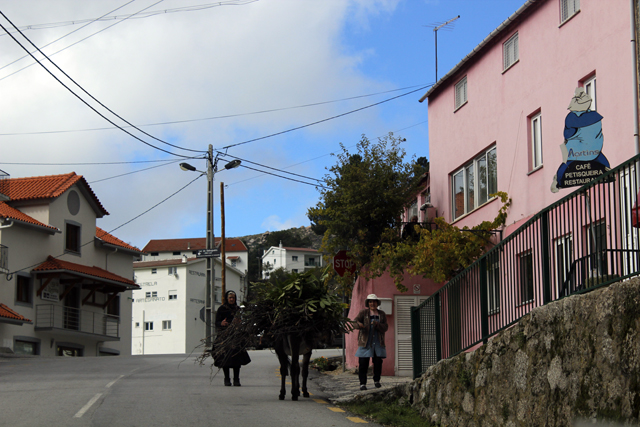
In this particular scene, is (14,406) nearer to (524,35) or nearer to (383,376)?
(383,376)

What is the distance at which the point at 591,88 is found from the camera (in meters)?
15.3

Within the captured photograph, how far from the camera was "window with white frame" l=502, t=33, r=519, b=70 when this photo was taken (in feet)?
60.9

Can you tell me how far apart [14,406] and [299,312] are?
4.38 metres

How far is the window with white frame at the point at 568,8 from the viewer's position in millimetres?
15984

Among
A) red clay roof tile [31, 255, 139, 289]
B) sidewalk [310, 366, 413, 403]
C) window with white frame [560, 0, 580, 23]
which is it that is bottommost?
sidewalk [310, 366, 413, 403]

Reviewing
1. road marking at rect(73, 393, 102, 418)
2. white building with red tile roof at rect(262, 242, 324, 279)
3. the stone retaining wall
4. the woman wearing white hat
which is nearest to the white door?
the woman wearing white hat

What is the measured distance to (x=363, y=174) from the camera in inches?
814

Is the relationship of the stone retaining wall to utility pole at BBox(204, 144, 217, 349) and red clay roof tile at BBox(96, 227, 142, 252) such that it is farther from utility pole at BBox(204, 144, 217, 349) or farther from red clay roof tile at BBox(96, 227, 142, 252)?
red clay roof tile at BBox(96, 227, 142, 252)

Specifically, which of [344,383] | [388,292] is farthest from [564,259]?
[388,292]

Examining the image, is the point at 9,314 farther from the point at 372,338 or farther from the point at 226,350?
the point at 372,338

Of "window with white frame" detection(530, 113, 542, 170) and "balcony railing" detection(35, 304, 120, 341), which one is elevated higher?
"window with white frame" detection(530, 113, 542, 170)

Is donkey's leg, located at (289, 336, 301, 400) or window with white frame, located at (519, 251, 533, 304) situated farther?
donkey's leg, located at (289, 336, 301, 400)

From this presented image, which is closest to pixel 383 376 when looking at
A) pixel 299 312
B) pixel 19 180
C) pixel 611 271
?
pixel 299 312

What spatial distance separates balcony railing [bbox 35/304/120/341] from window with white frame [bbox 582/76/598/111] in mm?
30194
